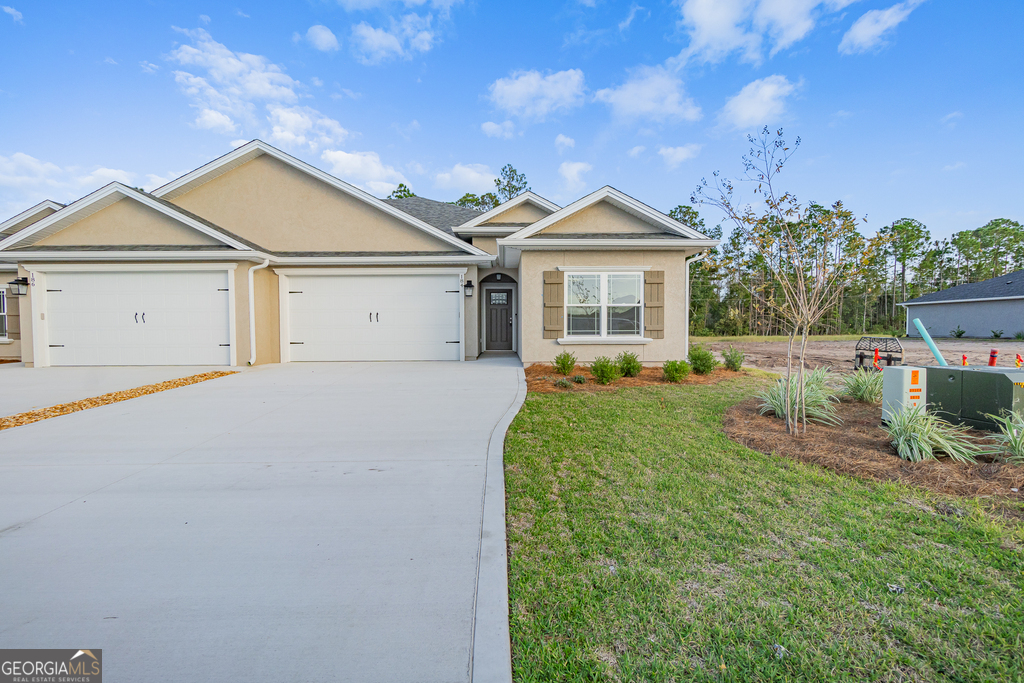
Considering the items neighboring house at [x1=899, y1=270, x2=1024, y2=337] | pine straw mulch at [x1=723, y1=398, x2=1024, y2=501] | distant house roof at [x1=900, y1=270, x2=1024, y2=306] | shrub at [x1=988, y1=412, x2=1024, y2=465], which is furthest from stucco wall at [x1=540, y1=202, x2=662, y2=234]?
distant house roof at [x1=900, y1=270, x2=1024, y2=306]

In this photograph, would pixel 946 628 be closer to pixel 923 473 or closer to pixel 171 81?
pixel 923 473

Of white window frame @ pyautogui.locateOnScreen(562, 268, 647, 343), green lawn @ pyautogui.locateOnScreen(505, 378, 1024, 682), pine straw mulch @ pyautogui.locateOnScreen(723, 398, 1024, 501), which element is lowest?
green lawn @ pyautogui.locateOnScreen(505, 378, 1024, 682)

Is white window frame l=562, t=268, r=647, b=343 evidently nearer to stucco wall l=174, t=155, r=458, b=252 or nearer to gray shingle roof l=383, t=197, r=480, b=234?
stucco wall l=174, t=155, r=458, b=252

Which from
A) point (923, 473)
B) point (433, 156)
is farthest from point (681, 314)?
point (433, 156)

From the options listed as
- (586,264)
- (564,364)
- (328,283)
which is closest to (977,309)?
(586,264)

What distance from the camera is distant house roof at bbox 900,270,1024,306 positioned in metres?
24.7

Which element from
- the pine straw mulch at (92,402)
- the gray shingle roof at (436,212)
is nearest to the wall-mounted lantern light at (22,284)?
the pine straw mulch at (92,402)

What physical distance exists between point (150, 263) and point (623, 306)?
12.0m

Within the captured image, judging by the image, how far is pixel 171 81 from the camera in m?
13.6

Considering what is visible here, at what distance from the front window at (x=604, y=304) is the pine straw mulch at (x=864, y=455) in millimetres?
4878

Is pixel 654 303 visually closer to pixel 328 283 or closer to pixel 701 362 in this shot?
pixel 701 362

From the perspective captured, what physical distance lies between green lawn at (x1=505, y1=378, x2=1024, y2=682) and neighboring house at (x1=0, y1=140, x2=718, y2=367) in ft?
23.1

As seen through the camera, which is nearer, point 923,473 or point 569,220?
point 923,473

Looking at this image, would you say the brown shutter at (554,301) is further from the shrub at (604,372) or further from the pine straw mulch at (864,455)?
the pine straw mulch at (864,455)
